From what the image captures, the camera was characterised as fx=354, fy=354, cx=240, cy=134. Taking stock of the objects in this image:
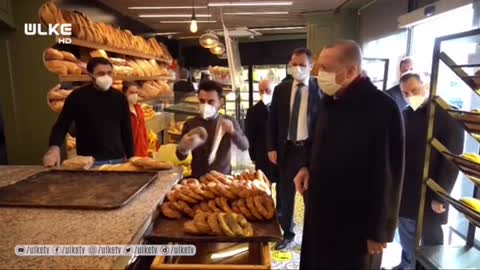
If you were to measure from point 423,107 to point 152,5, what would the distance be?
11.9ft

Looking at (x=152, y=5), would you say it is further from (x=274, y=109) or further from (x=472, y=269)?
(x=472, y=269)

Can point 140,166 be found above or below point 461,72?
below

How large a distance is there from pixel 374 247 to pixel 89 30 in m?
3.07

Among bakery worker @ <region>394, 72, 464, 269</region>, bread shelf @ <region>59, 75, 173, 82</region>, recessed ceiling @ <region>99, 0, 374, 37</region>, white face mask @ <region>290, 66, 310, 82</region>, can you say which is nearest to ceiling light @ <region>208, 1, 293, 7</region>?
recessed ceiling @ <region>99, 0, 374, 37</region>

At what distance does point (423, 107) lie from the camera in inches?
89.2

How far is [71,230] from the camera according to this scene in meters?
1.14

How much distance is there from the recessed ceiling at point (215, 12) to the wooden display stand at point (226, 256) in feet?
12.2

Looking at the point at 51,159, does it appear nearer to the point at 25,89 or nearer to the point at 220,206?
the point at 220,206

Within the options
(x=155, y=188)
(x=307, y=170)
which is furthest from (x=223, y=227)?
(x=307, y=170)

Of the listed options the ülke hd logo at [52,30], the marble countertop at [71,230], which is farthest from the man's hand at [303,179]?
the ülke hd logo at [52,30]

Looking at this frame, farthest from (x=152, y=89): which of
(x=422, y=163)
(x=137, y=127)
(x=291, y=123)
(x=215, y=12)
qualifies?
(x=422, y=163)

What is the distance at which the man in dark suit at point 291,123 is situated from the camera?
272cm

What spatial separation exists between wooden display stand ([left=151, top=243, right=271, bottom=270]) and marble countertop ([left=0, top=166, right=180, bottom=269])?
16cm

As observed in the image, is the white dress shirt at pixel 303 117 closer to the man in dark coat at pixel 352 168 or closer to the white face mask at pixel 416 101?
the white face mask at pixel 416 101
